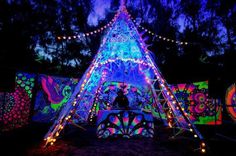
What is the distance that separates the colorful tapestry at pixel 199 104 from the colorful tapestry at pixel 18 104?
6920 mm

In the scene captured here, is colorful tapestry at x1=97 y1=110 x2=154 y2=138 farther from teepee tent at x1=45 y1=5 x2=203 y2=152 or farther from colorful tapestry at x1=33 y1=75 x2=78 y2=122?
colorful tapestry at x1=33 y1=75 x2=78 y2=122

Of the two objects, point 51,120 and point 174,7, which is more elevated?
point 174,7

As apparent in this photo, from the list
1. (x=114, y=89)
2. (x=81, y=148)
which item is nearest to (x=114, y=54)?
(x=81, y=148)

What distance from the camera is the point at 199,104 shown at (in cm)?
864

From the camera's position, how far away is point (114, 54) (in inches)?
243

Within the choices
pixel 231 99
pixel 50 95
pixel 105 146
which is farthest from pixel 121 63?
pixel 231 99

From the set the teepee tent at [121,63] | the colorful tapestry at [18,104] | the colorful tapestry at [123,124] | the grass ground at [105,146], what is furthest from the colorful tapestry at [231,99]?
the colorful tapestry at [18,104]

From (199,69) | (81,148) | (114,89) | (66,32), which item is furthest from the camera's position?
Result: (66,32)

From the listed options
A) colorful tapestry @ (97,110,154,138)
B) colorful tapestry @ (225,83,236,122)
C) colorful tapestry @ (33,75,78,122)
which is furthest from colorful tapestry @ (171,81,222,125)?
colorful tapestry @ (33,75,78,122)

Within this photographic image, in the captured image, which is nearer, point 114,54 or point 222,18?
point 114,54

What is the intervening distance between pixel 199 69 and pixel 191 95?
15.6 ft

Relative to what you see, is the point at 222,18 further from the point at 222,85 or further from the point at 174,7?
the point at 222,85

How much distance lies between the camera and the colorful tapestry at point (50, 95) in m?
8.23

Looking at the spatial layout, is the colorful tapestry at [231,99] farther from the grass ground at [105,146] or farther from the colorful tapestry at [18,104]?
the colorful tapestry at [18,104]
